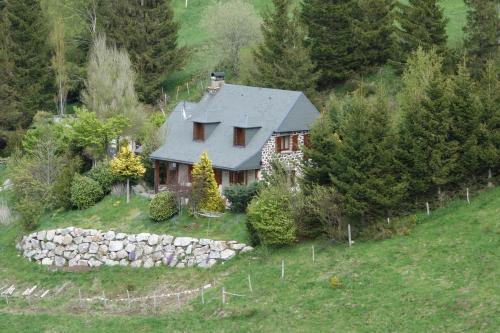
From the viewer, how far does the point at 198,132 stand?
5034 cm

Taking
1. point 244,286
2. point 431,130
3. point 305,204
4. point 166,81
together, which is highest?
point 166,81

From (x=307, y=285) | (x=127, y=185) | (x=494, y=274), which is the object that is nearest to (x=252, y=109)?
(x=127, y=185)

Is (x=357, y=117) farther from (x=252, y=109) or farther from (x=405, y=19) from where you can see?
(x=405, y=19)

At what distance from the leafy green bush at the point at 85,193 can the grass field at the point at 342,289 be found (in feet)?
21.9

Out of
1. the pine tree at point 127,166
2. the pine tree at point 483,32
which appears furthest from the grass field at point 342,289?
the pine tree at point 483,32

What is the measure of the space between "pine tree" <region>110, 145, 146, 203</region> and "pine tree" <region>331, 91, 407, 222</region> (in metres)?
12.7

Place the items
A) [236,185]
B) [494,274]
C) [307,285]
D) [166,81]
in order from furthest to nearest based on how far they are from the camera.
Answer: [166,81] < [236,185] < [307,285] < [494,274]

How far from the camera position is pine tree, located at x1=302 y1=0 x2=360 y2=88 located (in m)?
60.8

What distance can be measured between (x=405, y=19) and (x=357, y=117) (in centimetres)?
1893

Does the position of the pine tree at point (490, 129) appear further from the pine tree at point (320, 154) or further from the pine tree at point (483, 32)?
the pine tree at point (483, 32)

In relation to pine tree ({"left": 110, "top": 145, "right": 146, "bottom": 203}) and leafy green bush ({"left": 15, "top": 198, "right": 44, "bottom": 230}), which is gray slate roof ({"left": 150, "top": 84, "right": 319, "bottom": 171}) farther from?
leafy green bush ({"left": 15, "top": 198, "right": 44, "bottom": 230})

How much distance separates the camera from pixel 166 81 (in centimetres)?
7356

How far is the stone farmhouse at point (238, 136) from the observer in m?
47.9

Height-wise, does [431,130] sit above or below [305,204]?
above
